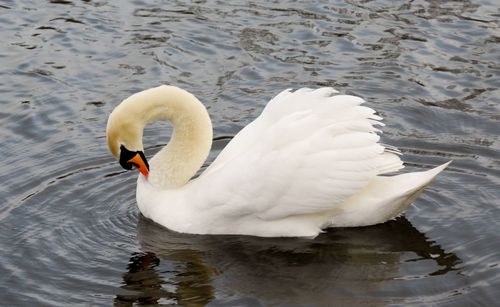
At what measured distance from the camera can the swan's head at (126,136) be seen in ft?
30.6

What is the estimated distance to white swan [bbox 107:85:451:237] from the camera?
29.5ft

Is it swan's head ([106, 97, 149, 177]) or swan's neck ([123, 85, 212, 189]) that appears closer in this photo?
swan's head ([106, 97, 149, 177])

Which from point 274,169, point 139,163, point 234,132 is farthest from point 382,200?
point 234,132

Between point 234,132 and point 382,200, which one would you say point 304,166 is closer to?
point 382,200

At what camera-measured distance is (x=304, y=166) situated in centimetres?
898

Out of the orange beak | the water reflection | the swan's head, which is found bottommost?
the water reflection

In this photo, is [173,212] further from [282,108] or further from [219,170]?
[282,108]

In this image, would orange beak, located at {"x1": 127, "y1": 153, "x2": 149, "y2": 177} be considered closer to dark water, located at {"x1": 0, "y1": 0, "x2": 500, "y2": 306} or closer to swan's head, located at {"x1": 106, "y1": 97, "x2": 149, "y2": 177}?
swan's head, located at {"x1": 106, "y1": 97, "x2": 149, "y2": 177}

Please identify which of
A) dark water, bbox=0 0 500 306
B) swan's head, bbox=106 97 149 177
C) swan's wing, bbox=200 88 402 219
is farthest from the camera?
swan's head, bbox=106 97 149 177

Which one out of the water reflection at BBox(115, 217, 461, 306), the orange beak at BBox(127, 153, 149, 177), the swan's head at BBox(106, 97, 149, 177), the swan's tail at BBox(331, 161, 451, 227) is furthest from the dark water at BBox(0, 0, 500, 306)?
the swan's head at BBox(106, 97, 149, 177)

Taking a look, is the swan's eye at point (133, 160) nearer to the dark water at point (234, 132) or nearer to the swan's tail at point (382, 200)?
the dark water at point (234, 132)

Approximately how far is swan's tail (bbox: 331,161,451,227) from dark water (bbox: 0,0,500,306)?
6.5 inches

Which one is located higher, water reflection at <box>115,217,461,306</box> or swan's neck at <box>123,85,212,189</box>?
swan's neck at <box>123,85,212,189</box>

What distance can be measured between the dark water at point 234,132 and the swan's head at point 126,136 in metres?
0.53
